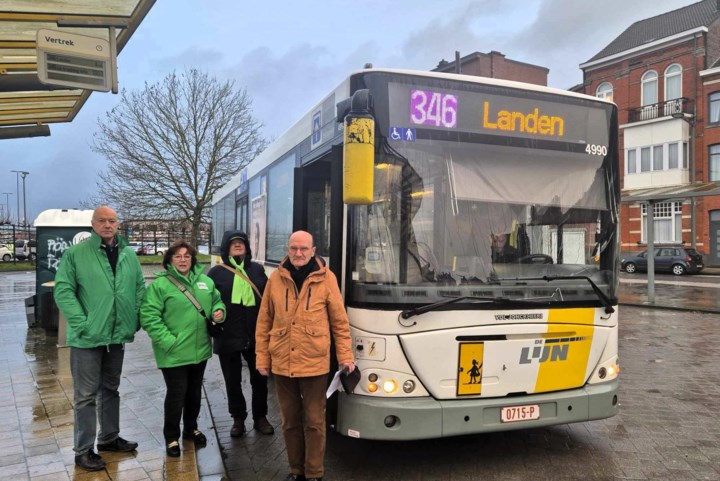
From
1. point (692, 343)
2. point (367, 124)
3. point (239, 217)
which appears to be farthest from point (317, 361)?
point (692, 343)

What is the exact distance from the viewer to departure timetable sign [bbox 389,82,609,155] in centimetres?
400

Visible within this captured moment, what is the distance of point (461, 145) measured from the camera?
413 cm

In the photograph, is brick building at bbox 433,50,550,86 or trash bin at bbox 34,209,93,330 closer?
trash bin at bbox 34,209,93,330

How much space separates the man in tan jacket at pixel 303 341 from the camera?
3.65 m

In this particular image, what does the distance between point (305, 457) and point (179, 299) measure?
1.51 meters

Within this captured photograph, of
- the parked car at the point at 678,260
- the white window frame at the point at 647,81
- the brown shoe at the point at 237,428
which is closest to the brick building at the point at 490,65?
the white window frame at the point at 647,81

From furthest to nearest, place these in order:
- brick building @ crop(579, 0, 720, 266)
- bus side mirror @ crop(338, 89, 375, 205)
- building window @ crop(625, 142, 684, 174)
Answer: building window @ crop(625, 142, 684, 174)
brick building @ crop(579, 0, 720, 266)
bus side mirror @ crop(338, 89, 375, 205)

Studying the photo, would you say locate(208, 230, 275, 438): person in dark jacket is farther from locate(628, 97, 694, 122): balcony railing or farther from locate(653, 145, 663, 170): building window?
locate(653, 145, 663, 170): building window

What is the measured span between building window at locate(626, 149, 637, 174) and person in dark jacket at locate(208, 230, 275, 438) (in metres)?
35.4

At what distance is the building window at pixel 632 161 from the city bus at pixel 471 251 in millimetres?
34121

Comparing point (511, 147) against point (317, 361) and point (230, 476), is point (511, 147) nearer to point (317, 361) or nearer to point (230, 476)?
point (317, 361)

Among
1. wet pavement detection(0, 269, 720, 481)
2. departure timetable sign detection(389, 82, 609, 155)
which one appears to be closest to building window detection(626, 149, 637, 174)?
wet pavement detection(0, 269, 720, 481)

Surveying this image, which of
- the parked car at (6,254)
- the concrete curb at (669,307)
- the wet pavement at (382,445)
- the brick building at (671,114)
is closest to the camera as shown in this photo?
the wet pavement at (382,445)

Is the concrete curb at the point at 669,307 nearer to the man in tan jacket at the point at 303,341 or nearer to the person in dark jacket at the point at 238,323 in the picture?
the person in dark jacket at the point at 238,323
